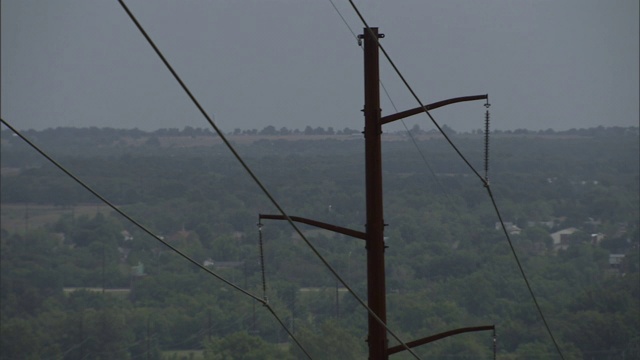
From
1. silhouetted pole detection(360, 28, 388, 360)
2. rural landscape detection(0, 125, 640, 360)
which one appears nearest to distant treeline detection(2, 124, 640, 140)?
rural landscape detection(0, 125, 640, 360)

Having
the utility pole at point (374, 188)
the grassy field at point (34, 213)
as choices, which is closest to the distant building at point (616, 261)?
the grassy field at point (34, 213)

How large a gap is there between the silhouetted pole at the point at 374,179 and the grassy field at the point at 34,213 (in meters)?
76.3

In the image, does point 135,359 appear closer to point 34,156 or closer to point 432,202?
point 432,202

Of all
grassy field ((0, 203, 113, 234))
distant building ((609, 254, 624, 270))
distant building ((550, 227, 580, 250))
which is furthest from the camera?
grassy field ((0, 203, 113, 234))

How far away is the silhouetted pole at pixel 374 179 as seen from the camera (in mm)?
7211

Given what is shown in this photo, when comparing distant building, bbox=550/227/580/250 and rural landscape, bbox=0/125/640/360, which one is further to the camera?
distant building, bbox=550/227/580/250

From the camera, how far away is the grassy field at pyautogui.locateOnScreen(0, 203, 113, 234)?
270 feet

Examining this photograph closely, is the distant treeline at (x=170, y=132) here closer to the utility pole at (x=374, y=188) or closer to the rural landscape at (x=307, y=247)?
the rural landscape at (x=307, y=247)

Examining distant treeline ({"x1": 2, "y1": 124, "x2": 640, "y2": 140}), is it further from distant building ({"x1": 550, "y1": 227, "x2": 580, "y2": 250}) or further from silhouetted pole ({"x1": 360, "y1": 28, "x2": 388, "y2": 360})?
silhouetted pole ({"x1": 360, "y1": 28, "x2": 388, "y2": 360})

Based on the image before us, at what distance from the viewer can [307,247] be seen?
2500 inches

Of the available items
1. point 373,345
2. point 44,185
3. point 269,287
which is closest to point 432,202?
point 269,287

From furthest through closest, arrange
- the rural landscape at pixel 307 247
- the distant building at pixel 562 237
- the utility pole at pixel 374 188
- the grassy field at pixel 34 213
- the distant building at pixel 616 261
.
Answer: the grassy field at pixel 34 213 → the distant building at pixel 562 237 → the distant building at pixel 616 261 → the rural landscape at pixel 307 247 → the utility pole at pixel 374 188

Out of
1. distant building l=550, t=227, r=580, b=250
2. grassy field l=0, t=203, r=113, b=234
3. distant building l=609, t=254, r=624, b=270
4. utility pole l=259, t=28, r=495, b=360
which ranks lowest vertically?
distant building l=609, t=254, r=624, b=270

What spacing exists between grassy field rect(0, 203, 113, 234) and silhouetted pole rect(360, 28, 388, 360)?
3006 inches
